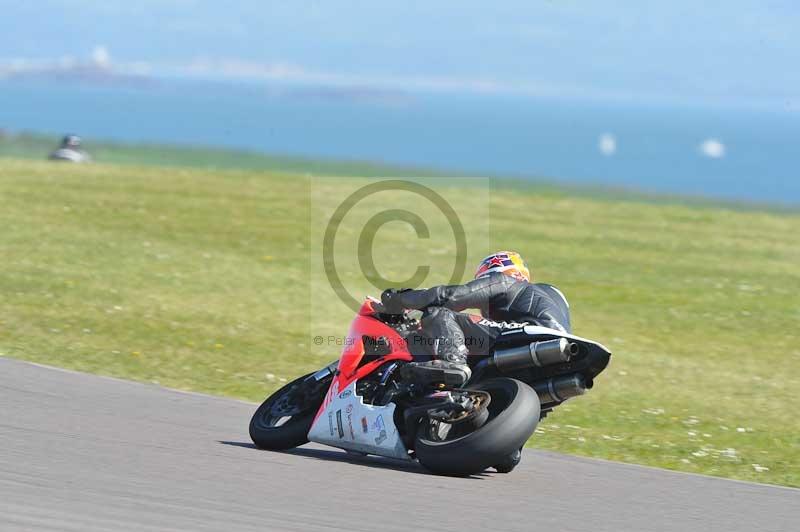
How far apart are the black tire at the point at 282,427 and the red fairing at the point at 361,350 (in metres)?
0.15

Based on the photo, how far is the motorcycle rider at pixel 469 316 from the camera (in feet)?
25.1

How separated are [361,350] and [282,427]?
2.46ft

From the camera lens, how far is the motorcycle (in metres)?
7.25

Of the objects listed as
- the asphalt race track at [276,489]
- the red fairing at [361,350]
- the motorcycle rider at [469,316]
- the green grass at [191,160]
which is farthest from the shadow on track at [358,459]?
the green grass at [191,160]

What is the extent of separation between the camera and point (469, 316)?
308 inches

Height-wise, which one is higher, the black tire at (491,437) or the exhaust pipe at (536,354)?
the exhaust pipe at (536,354)

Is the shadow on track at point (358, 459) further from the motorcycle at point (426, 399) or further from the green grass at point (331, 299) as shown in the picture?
the green grass at point (331, 299)

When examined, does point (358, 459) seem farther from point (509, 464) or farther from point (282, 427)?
point (509, 464)

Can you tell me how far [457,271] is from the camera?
2031cm

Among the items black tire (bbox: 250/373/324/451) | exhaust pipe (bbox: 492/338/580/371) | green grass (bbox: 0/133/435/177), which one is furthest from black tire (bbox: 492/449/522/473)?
green grass (bbox: 0/133/435/177)

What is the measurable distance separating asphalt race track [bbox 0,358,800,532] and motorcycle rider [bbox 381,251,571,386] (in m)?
0.71

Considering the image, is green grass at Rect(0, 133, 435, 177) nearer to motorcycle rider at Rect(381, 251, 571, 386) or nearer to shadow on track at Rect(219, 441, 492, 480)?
shadow on track at Rect(219, 441, 492, 480)

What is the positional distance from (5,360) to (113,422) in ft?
9.15

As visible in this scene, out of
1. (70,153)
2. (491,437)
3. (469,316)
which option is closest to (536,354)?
(469,316)
